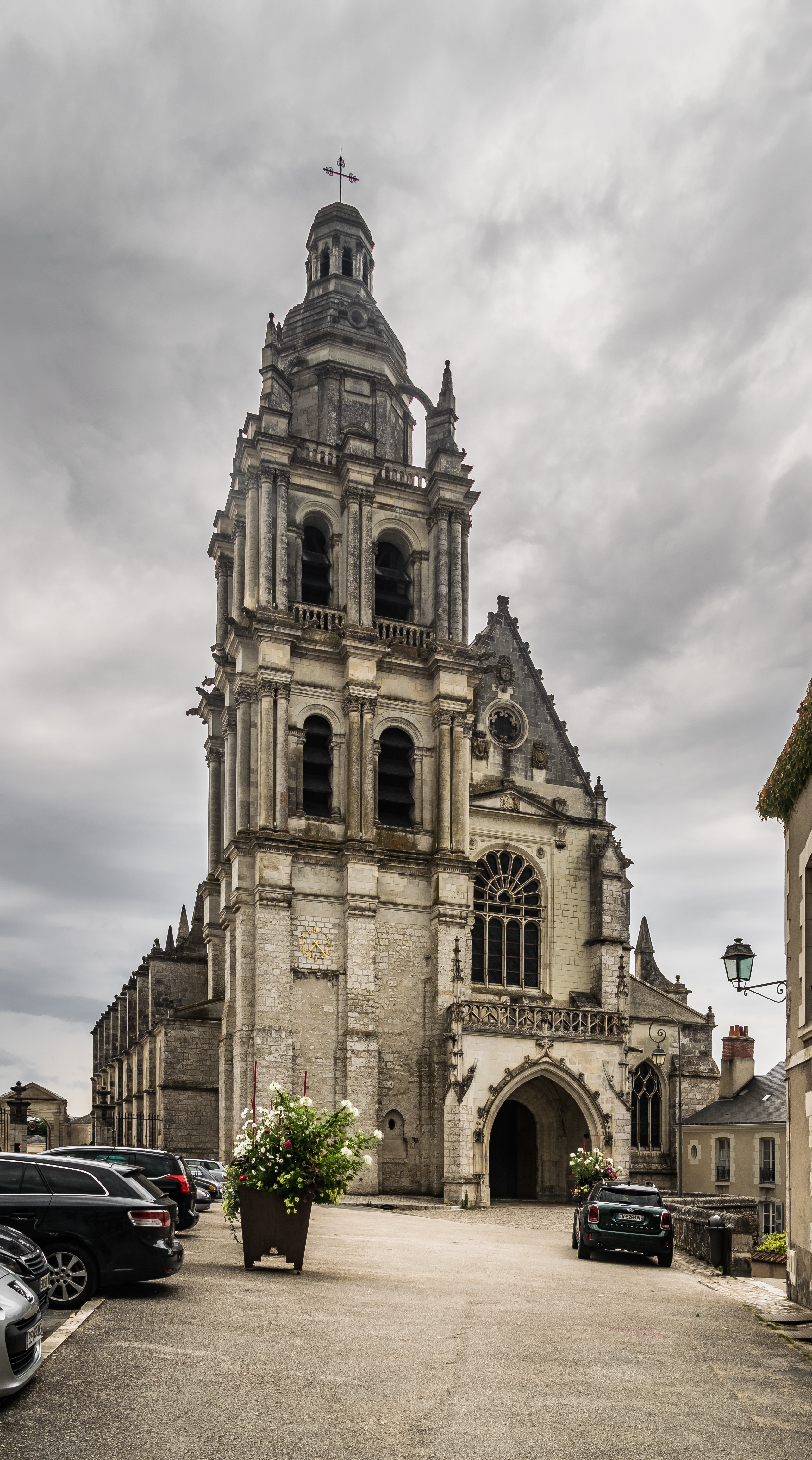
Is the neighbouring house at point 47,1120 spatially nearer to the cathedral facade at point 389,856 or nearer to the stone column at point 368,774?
the cathedral facade at point 389,856

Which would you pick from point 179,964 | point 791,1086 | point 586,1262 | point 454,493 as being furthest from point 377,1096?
point 791,1086

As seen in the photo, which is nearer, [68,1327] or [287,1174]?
[68,1327]

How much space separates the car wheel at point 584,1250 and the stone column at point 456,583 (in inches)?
854

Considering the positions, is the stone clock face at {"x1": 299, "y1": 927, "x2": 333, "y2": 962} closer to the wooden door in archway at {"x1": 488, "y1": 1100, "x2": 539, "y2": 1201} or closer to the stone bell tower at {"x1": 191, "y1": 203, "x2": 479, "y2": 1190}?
the stone bell tower at {"x1": 191, "y1": 203, "x2": 479, "y2": 1190}

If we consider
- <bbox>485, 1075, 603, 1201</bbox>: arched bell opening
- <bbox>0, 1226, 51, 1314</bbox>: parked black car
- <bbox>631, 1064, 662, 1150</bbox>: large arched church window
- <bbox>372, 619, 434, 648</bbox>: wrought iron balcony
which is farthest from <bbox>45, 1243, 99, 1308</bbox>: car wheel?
<bbox>631, 1064, 662, 1150</bbox>: large arched church window

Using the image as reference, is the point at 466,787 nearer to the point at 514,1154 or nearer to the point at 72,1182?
the point at 514,1154

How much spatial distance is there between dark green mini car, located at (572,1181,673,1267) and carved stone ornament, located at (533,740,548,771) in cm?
2157

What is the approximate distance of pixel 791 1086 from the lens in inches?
592

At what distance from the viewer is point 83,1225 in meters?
11.4

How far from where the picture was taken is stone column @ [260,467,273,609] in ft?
120

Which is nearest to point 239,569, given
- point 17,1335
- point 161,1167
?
point 161,1167

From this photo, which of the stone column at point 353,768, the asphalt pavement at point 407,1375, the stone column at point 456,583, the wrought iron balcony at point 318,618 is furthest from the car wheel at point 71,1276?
the stone column at point 456,583

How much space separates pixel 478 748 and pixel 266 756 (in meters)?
7.75

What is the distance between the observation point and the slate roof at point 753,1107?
125 ft
